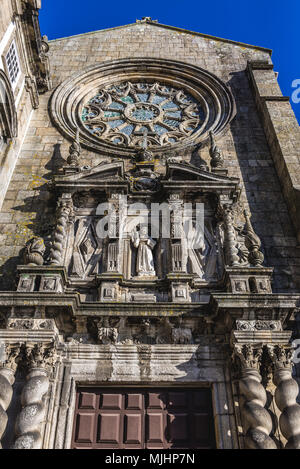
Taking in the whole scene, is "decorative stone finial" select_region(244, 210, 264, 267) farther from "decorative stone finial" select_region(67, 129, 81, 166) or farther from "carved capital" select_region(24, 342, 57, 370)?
"decorative stone finial" select_region(67, 129, 81, 166)

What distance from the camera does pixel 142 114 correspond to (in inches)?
492

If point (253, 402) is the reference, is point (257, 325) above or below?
above

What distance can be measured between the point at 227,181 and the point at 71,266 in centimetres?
352

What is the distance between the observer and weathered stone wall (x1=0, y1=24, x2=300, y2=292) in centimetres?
865

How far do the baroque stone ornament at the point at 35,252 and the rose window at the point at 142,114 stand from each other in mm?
4311

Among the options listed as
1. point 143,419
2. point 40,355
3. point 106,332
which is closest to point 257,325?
point 143,419

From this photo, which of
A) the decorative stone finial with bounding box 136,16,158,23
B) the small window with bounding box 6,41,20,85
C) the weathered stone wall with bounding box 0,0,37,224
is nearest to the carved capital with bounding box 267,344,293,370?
the weathered stone wall with bounding box 0,0,37,224

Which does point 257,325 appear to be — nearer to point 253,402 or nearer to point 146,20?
point 253,402

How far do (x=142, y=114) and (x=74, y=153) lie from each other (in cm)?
315

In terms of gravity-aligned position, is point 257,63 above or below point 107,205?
above

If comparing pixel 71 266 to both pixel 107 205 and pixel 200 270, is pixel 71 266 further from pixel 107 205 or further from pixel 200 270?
pixel 200 270

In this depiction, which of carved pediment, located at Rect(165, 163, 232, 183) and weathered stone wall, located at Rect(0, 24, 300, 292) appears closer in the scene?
weathered stone wall, located at Rect(0, 24, 300, 292)
